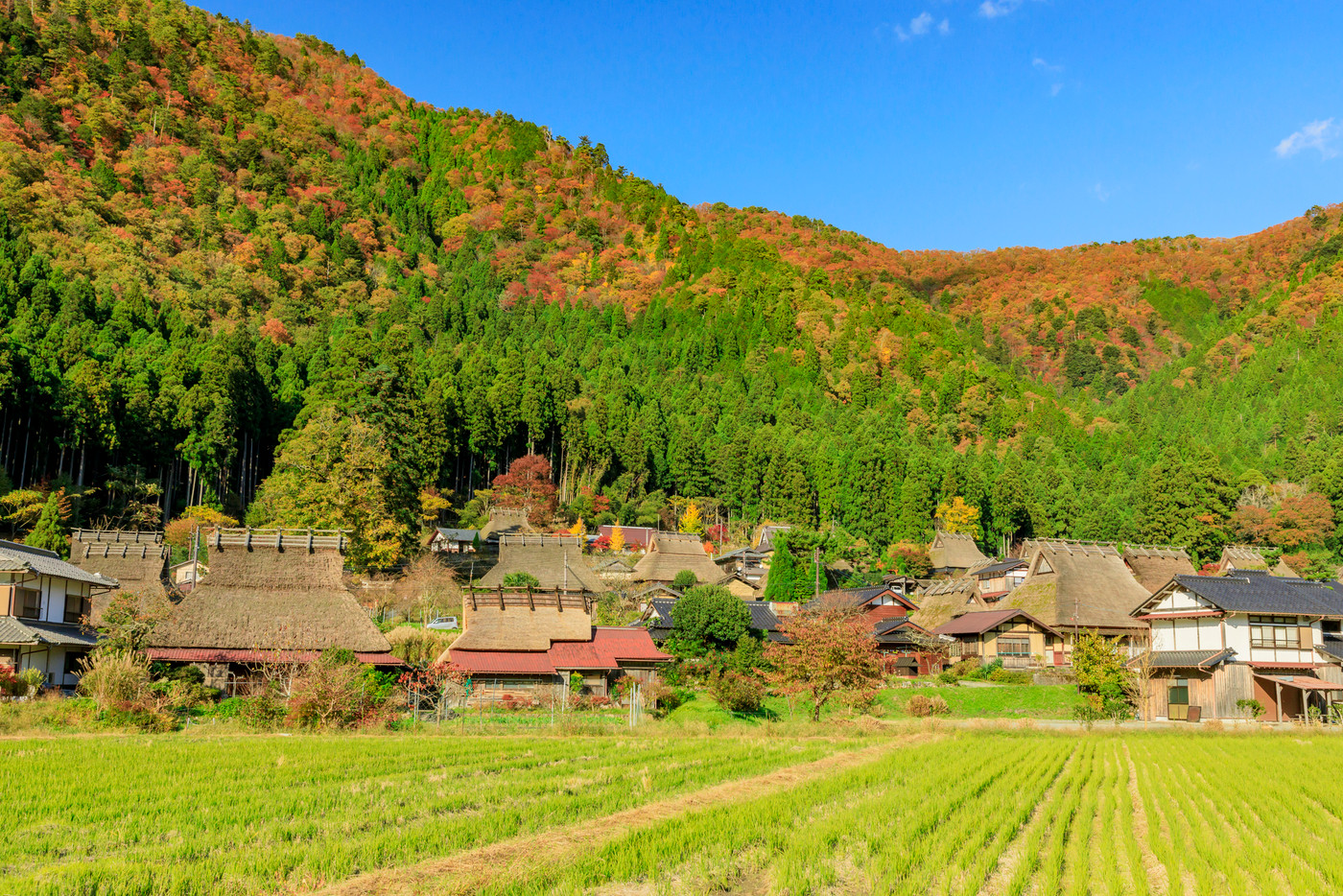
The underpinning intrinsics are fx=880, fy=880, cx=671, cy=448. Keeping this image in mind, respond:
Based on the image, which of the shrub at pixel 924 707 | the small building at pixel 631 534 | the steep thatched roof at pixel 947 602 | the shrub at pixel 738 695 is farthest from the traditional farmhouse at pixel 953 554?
the shrub at pixel 738 695

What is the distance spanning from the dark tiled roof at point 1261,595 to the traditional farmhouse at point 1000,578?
41.9 feet

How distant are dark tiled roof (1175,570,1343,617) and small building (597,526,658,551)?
31.4 m

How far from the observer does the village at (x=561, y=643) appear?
23.6 meters

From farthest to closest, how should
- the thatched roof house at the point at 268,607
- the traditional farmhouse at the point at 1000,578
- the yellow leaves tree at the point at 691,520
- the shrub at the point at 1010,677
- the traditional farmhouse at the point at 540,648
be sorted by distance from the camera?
the yellow leaves tree at the point at 691,520 → the traditional farmhouse at the point at 1000,578 → the shrub at the point at 1010,677 → the traditional farmhouse at the point at 540,648 → the thatched roof house at the point at 268,607

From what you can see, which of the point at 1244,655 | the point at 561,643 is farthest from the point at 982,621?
the point at 561,643

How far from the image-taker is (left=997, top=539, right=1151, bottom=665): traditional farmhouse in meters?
37.7

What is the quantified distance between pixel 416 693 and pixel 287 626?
578 cm

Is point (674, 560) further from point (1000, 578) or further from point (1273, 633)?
point (1273, 633)

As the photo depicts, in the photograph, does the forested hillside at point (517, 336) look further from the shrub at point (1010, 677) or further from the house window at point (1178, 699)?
the house window at point (1178, 699)

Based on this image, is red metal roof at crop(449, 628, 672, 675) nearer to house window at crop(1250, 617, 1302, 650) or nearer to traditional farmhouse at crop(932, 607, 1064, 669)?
traditional farmhouse at crop(932, 607, 1064, 669)

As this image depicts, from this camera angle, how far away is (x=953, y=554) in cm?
5325

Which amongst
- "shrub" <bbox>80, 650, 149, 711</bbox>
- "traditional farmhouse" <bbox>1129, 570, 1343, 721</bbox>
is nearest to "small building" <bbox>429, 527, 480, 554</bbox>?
"shrub" <bbox>80, 650, 149, 711</bbox>

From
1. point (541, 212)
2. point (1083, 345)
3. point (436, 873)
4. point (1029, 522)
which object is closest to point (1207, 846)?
point (436, 873)

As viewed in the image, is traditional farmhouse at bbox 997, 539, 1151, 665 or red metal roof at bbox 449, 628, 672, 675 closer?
red metal roof at bbox 449, 628, 672, 675
